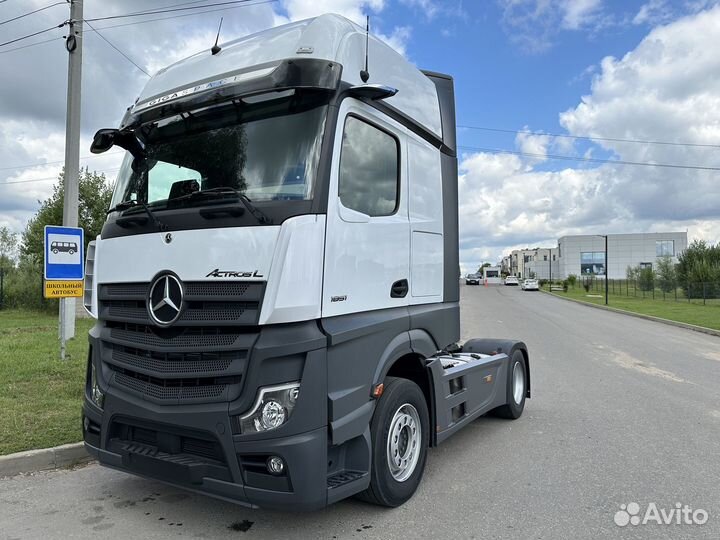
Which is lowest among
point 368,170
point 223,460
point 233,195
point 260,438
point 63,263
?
point 223,460

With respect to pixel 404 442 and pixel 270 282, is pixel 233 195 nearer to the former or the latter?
pixel 270 282

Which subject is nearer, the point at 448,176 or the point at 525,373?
the point at 448,176

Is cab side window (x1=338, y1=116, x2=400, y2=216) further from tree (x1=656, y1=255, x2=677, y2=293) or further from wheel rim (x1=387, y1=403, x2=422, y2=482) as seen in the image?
tree (x1=656, y1=255, x2=677, y2=293)

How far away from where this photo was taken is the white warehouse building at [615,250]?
108 metres

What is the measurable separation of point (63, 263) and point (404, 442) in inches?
270

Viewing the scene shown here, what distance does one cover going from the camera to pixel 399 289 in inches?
163

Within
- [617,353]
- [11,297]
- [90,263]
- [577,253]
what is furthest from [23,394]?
[577,253]

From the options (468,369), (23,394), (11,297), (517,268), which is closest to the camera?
(468,369)

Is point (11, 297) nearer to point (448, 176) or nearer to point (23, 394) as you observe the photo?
point (23, 394)

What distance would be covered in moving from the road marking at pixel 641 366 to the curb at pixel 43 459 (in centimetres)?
899

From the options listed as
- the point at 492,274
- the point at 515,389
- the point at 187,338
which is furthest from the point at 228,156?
the point at 492,274

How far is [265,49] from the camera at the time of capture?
380 cm

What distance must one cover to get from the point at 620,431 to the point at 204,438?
479 centimetres

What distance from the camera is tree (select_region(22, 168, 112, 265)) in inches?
822
